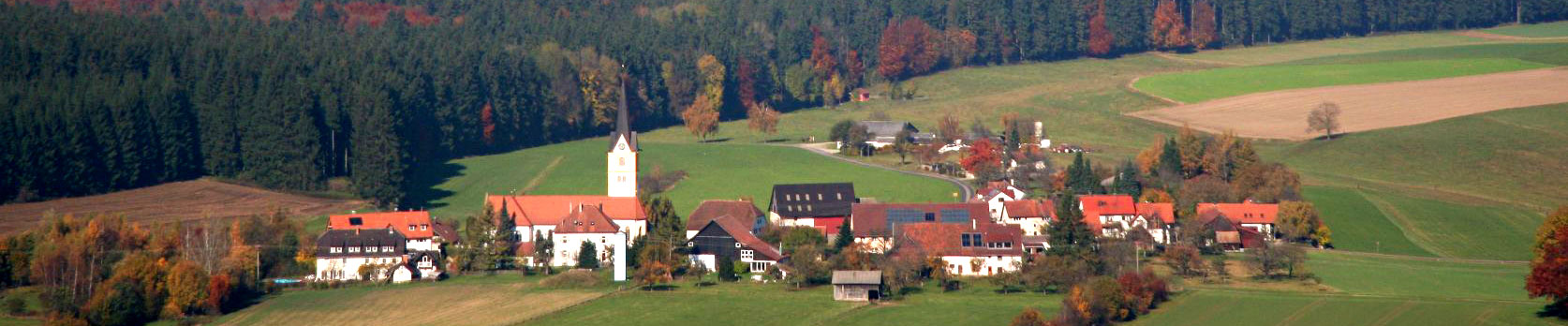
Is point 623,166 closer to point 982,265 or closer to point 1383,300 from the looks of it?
point 982,265

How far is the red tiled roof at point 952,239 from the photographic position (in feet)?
267

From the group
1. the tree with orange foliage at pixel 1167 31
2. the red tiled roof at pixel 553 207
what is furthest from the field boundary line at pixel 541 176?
the tree with orange foliage at pixel 1167 31

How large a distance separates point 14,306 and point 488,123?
57.7m

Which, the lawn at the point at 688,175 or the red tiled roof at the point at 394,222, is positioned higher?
the lawn at the point at 688,175

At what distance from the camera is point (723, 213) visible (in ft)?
303

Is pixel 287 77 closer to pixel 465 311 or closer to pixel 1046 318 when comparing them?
pixel 465 311

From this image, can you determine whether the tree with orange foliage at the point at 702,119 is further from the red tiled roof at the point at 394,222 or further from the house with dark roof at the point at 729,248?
the house with dark roof at the point at 729,248

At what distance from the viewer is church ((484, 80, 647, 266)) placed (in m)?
88.1

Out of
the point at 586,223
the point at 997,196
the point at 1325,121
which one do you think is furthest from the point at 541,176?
the point at 1325,121

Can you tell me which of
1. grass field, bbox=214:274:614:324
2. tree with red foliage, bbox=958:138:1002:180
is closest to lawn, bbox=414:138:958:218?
tree with red foliage, bbox=958:138:1002:180

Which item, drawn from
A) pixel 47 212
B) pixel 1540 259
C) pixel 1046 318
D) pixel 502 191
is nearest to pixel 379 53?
pixel 502 191

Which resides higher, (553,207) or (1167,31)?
(1167,31)

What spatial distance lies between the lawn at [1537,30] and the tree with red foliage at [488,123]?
10816 cm

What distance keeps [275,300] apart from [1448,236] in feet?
183
